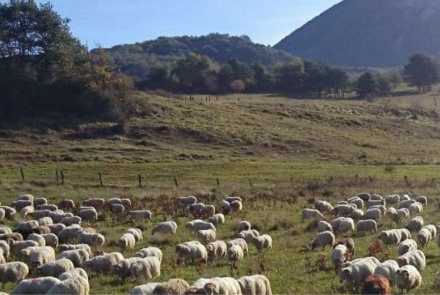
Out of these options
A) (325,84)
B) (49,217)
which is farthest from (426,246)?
(325,84)

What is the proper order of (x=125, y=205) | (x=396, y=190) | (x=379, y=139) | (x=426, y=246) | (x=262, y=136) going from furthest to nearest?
1. (x=379, y=139)
2. (x=262, y=136)
3. (x=396, y=190)
4. (x=125, y=205)
5. (x=426, y=246)

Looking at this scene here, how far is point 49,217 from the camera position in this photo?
1096 inches

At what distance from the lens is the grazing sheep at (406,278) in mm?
15828

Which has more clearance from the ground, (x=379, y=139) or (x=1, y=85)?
(x=1, y=85)

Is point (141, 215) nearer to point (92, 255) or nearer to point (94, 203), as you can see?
point (94, 203)

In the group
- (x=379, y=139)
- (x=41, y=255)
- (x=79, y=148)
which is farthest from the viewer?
(x=379, y=139)

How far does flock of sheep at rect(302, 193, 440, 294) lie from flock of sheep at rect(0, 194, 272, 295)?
7.88 feet

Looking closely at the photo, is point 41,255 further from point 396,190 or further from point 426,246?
point 396,190

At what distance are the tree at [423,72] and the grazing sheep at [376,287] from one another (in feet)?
427

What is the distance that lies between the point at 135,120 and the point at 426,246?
52.5 m

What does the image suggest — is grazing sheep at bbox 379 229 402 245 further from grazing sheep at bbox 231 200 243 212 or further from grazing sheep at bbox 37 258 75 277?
grazing sheep at bbox 231 200 243 212

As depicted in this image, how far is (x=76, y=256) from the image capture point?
1947 centimetres

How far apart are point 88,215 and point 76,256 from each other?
34.4 ft

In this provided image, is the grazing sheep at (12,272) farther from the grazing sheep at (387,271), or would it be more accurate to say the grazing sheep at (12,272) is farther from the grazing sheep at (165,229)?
the grazing sheep at (387,271)
